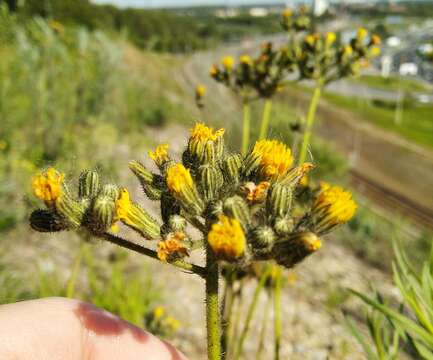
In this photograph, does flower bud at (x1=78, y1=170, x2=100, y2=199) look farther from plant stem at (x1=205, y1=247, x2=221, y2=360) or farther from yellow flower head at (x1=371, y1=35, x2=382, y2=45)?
yellow flower head at (x1=371, y1=35, x2=382, y2=45)

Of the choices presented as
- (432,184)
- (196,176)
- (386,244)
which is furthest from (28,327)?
(432,184)

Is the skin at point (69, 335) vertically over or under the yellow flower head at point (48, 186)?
under

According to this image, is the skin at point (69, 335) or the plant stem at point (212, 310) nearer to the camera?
the plant stem at point (212, 310)

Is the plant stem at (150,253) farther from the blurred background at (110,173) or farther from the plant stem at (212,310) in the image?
the blurred background at (110,173)

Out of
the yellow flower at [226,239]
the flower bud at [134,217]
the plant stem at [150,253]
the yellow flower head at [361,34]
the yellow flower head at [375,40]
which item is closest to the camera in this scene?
the yellow flower at [226,239]

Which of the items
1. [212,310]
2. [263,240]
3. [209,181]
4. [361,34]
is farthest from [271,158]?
[361,34]

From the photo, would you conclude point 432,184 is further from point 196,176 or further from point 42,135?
point 196,176

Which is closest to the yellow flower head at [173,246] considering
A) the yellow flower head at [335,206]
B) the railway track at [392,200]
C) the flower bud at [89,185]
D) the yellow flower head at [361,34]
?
the flower bud at [89,185]
